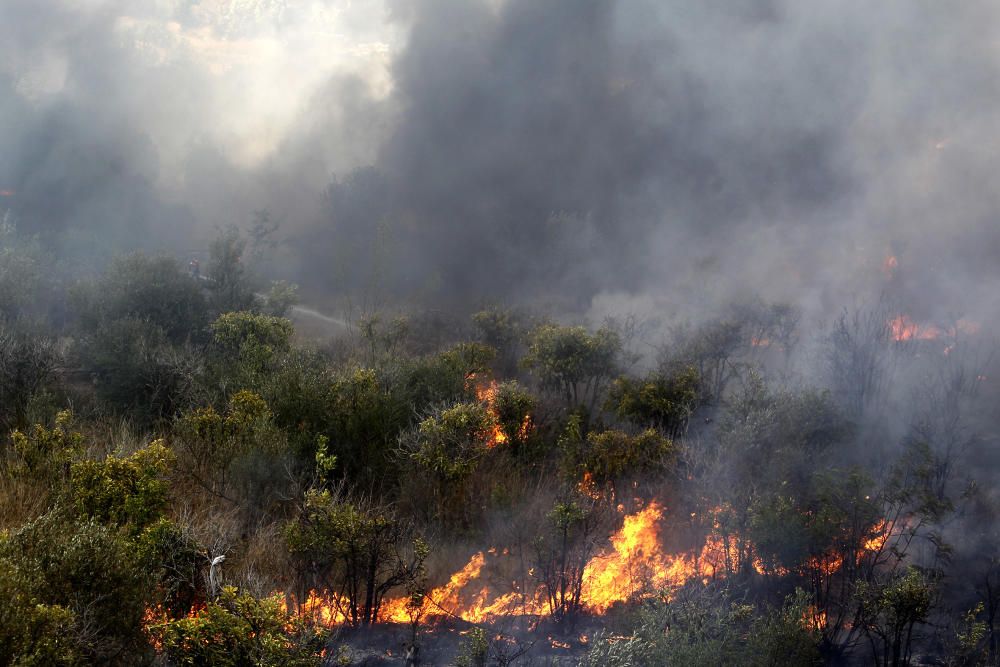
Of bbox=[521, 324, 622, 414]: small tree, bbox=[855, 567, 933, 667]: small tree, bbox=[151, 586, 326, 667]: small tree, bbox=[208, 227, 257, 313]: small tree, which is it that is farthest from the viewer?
bbox=[208, 227, 257, 313]: small tree

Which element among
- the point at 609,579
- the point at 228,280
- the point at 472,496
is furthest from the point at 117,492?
the point at 228,280

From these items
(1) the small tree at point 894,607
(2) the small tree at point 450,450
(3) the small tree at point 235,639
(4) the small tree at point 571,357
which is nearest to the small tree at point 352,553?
(2) the small tree at point 450,450

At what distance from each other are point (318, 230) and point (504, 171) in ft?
33.5

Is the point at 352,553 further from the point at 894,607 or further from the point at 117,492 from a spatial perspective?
the point at 894,607

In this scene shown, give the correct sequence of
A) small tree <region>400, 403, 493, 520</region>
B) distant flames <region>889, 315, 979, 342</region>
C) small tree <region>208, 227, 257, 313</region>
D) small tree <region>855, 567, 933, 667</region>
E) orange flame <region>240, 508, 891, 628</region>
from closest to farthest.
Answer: small tree <region>855, 567, 933, 667</region>
orange flame <region>240, 508, 891, 628</region>
small tree <region>400, 403, 493, 520</region>
distant flames <region>889, 315, 979, 342</region>
small tree <region>208, 227, 257, 313</region>

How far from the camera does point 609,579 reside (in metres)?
9.55

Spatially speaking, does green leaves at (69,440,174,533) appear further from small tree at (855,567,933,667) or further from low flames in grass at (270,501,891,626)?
small tree at (855,567,933,667)

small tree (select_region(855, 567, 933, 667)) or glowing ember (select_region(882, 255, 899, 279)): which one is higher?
glowing ember (select_region(882, 255, 899, 279))

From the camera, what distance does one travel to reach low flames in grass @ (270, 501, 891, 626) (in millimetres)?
8781

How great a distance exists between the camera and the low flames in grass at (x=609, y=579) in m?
8.78

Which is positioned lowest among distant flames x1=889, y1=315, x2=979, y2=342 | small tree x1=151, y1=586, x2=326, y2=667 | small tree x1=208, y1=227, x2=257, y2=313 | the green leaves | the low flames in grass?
small tree x1=151, y1=586, x2=326, y2=667

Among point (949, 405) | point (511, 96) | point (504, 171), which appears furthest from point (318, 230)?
point (949, 405)

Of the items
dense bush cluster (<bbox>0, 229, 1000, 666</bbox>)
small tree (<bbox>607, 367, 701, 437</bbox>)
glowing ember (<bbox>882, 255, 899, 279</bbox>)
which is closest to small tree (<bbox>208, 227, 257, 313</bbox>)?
dense bush cluster (<bbox>0, 229, 1000, 666</bbox>)

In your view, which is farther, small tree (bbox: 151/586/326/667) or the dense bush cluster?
the dense bush cluster
